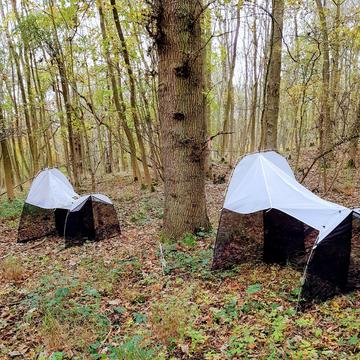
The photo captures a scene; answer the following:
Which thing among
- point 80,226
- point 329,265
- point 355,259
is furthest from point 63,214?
point 355,259

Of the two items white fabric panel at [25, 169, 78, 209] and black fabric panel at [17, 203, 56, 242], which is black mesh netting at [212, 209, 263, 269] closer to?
white fabric panel at [25, 169, 78, 209]

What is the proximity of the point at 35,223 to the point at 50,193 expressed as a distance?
761mm

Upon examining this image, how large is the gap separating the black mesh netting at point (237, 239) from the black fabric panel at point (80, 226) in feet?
10.6

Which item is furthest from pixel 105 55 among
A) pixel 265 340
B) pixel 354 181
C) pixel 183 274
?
pixel 265 340

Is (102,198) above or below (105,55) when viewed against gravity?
below

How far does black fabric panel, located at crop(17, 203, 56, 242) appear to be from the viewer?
7465 millimetres

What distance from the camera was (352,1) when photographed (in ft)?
46.1

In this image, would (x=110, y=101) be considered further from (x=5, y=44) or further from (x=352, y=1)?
(x=352, y=1)

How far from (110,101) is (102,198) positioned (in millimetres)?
6470

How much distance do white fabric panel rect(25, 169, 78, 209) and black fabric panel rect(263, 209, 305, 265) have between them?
450cm

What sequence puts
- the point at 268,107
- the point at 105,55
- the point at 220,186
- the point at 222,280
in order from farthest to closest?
the point at 220,186 < the point at 105,55 < the point at 268,107 < the point at 222,280

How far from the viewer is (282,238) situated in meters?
4.44

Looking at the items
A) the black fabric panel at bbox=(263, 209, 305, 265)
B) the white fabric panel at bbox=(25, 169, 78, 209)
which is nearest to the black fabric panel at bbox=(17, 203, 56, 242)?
the white fabric panel at bbox=(25, 169, 78, 209)

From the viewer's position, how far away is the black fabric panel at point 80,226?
6.57m
